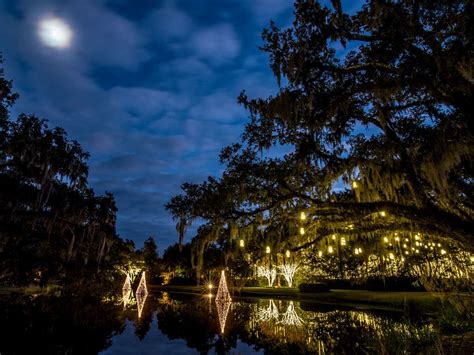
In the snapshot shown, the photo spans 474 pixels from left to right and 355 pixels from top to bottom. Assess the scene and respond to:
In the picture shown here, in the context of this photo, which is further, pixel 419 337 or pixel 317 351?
pixel 317 351

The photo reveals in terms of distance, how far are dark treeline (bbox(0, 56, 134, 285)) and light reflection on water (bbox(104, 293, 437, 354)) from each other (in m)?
3.51

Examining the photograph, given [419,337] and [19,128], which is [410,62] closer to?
[419,337]

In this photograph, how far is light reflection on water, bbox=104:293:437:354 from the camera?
812 centimetres

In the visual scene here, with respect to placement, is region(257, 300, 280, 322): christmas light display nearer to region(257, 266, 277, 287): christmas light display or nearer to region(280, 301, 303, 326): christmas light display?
region(280, 301, 303, 326): christmas light display

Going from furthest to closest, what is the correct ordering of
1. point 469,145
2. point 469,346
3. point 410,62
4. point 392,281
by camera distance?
point 392,281 → point 410,62 → point 469,346 → point 469,145

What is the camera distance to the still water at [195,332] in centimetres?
852

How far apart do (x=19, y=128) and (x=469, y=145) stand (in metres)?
12.9

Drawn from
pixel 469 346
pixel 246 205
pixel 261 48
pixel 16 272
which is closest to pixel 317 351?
pixel 469 346

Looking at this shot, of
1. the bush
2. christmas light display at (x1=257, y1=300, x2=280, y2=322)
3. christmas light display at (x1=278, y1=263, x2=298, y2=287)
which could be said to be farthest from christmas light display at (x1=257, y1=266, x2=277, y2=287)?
christmas light display at (x1=257, y1=300, x2=280, y2=322)

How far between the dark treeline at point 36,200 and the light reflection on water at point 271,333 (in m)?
3.51

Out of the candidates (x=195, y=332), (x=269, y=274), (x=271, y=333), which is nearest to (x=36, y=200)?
(x=195, y=332)

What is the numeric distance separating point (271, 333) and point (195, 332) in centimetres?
300

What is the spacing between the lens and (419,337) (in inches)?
290

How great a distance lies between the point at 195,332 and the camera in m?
12.2
